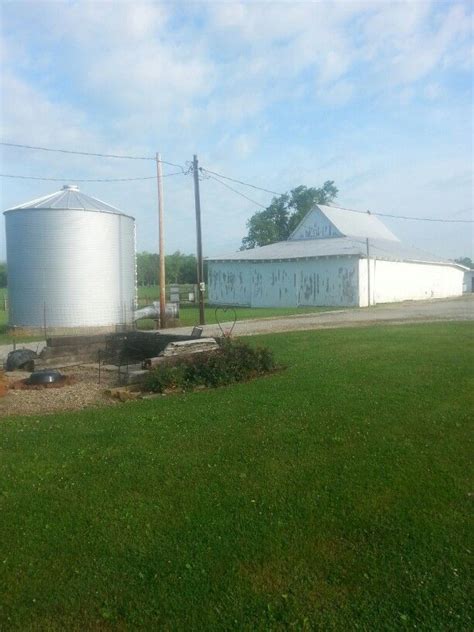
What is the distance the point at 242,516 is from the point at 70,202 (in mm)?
22483

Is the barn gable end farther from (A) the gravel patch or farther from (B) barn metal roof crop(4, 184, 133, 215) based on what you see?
(A) the gravel patch

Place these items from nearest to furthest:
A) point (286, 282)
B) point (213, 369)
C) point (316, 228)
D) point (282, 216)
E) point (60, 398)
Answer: point (60, 398) → point (213, 369) → point (286, 282) → point (316, 228) → point (282, 216)

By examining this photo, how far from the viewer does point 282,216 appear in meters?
72.6

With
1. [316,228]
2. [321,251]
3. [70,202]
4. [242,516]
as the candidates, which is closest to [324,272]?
[321,251]

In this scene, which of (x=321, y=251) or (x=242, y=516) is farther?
(x=321, y=251)

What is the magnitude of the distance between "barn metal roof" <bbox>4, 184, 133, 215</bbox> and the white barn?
1739cm

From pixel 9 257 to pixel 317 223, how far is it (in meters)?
30.8

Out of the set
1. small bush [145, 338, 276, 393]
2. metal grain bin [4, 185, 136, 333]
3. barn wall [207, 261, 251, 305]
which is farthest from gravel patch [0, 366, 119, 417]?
barn wall [207, 261, 251, 305]

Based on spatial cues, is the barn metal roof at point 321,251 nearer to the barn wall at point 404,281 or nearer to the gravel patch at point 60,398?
the barn wall at point 404,281

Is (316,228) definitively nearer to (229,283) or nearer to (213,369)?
(229,283)

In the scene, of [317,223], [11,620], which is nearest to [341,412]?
[11,620]

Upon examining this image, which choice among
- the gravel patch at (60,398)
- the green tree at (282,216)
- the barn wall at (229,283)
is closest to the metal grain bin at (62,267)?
the gravel patch at (60,398)

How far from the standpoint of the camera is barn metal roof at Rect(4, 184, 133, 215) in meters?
25.0

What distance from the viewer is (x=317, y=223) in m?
51.6
